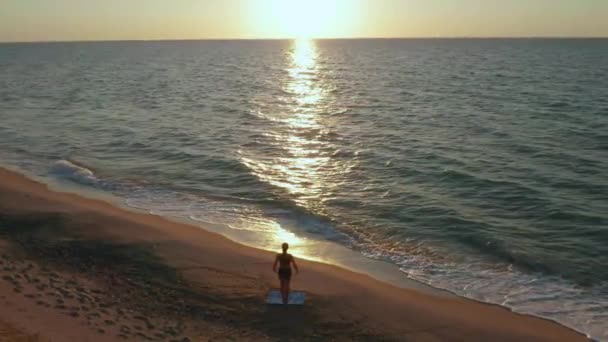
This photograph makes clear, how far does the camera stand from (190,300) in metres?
13.5

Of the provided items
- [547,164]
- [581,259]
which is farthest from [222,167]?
[581,259]

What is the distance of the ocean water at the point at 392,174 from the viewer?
55.4 feet

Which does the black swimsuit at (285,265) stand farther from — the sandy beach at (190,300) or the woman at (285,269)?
the sandy beach at (190,300)

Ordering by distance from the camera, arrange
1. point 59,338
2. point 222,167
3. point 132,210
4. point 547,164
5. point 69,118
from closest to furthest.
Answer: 1. point 59,338
2. point 132,210
3. point 547,164
4. point 222,167
5. point 69,118

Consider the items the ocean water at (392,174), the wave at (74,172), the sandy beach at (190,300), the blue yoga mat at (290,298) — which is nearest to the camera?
the sandy beach at (190,300)

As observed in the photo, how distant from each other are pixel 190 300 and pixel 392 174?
1497 centimetres

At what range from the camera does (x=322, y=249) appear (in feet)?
59.0

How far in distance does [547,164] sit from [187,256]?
1787cm

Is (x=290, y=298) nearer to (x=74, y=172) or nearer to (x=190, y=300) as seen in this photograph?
(x=190, y=300)

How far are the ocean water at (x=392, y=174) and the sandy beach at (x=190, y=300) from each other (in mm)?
1708

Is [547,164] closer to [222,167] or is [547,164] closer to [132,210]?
[222,167]

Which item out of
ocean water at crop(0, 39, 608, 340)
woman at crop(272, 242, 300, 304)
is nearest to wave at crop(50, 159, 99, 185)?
ocean water at crop(0, 39, 608, 340)

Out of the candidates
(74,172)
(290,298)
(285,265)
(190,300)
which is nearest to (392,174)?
(290,298)

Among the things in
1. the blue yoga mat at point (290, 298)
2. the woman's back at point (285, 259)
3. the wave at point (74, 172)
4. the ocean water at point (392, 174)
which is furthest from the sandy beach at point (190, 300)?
the wave at point (74, 172)
